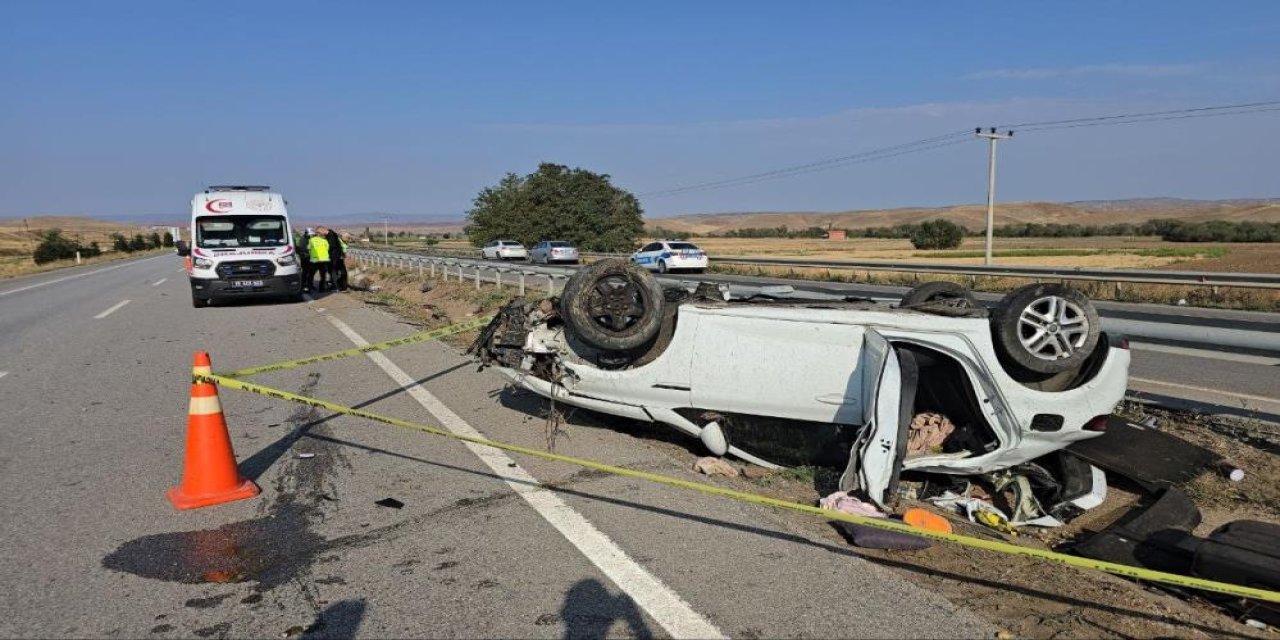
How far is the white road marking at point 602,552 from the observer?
125 inches

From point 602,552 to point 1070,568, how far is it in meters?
2.19

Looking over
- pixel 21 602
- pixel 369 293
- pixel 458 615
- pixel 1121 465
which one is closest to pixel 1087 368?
pixel 1121 465

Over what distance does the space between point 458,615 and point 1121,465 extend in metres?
3.86

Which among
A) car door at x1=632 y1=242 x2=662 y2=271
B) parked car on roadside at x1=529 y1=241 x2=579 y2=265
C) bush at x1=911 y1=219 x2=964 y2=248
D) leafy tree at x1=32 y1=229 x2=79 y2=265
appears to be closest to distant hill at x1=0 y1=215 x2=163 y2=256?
leafy tree at x1=32 y1=229 x2=79 y2=265

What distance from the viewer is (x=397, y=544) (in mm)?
3998

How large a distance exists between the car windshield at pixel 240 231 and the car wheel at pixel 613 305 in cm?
1363

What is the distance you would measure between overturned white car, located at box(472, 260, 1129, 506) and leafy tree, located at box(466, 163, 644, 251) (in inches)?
2166

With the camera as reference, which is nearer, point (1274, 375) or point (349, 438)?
point (349, 438)

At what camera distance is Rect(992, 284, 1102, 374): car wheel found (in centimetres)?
461

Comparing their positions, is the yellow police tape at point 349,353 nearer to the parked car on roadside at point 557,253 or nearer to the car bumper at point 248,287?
the car bumper at point 248,287

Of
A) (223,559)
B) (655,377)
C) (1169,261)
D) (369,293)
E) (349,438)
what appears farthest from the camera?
(1169,261)

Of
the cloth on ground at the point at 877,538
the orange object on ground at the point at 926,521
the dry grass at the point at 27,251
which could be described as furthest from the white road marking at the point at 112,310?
the dry grass at the point at 27,251

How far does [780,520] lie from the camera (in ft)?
14.1

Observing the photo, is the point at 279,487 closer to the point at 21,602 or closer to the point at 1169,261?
the point at 21,602
